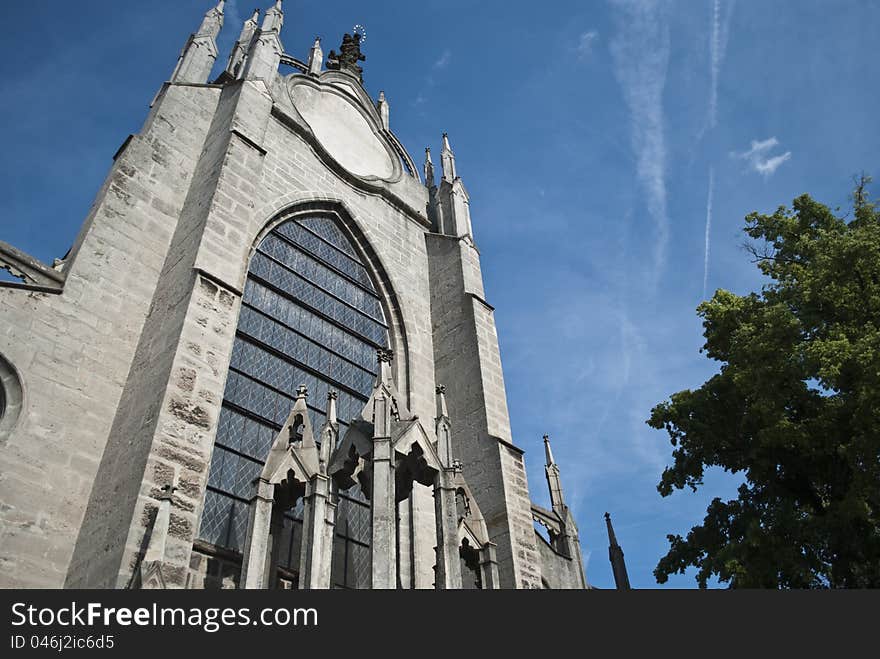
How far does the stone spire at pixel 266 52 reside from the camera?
45.8ft

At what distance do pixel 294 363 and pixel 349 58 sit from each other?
1403 cm

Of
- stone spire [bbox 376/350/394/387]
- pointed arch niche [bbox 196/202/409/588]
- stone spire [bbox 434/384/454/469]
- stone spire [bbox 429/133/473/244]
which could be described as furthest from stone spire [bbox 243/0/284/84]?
stone spire [bbox 434/384/454/469]

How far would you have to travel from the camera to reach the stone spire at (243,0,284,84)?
1396cm

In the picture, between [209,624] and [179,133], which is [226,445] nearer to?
[209,624]

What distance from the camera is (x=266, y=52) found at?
14.8m

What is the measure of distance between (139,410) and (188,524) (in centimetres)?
Answer: 163

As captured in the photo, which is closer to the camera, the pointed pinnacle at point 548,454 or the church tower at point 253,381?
the church tower at point 253,381

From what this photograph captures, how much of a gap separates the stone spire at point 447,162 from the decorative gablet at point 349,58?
331 cm

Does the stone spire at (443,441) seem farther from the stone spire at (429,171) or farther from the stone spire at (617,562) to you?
the stone spire at (429,171)

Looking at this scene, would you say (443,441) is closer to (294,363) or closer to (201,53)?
(294,363)

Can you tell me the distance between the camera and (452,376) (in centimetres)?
1349

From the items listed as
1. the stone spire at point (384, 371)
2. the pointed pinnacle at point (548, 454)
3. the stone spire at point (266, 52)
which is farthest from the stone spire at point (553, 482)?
the stone spire at point (266, 52)

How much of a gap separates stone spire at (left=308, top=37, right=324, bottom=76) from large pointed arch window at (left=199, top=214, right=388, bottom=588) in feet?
20.5

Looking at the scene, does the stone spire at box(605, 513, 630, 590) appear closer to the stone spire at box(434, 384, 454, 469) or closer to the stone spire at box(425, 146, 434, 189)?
the stone spire at box(434, 384, 454, 469)
